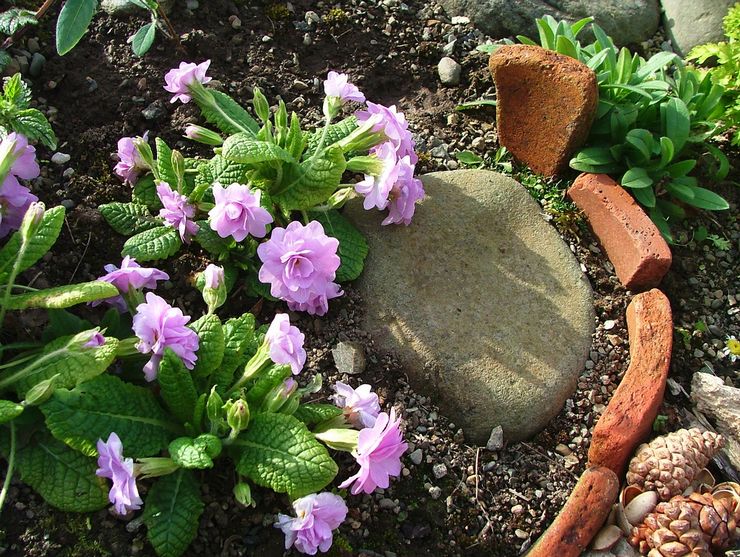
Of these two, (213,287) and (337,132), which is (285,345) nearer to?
(213,287)

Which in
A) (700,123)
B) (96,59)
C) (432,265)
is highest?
(96,59)

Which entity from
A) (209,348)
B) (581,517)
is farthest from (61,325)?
(581,517)

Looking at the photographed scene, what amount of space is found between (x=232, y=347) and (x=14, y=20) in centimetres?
149

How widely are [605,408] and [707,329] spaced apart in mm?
618

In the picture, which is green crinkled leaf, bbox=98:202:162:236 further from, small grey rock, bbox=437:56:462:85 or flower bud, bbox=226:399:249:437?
small grey rock, bbox=437:56:462:85

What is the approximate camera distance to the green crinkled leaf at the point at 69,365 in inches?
78.2

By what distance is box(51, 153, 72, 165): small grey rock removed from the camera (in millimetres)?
2758

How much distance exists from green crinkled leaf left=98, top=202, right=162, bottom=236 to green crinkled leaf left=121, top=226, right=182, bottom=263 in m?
0.06

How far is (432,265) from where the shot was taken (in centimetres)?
279

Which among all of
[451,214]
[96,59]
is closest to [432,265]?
[451,214]

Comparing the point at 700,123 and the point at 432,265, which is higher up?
the point at 700,123

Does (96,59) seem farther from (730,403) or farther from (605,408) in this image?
(730,403)

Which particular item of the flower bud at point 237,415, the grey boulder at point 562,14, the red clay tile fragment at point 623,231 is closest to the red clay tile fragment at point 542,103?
the red clay tile fragment at point 623,231

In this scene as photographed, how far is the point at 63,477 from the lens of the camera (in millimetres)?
2018
